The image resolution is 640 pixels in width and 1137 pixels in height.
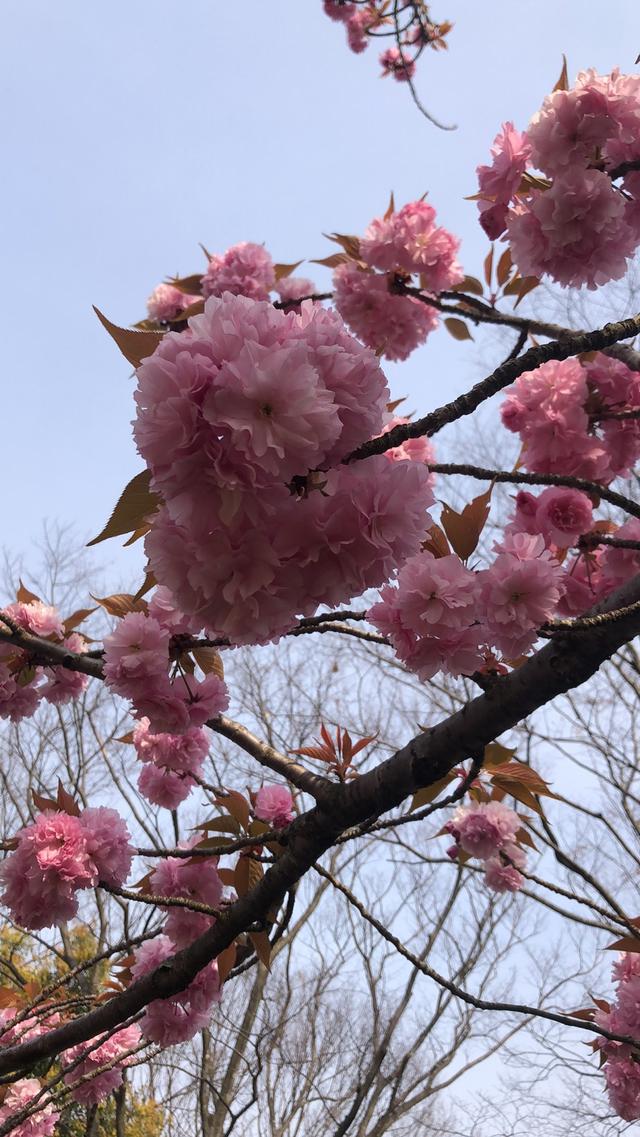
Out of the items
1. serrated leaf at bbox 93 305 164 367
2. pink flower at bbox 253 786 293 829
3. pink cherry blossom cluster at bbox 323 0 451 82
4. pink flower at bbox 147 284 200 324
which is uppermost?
pink cherry blossom cluster at bbox 323 0 451 82

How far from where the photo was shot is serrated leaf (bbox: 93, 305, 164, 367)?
87 centimetres

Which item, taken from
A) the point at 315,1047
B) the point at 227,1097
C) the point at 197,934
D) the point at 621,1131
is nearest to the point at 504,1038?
the point at 621,1131

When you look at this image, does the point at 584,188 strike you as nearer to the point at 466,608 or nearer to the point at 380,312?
the point at 466,608

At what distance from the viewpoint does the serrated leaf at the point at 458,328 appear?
8.07 feet

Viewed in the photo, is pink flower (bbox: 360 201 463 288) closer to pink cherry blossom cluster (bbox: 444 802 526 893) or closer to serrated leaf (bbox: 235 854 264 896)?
pink cherry blossom cluster (bbox: 444 802 526 893)

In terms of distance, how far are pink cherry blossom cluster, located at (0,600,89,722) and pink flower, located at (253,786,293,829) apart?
652mm

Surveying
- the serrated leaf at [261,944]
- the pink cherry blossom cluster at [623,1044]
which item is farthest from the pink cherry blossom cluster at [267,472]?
the pink cherry blossom cluster at [623,1044]

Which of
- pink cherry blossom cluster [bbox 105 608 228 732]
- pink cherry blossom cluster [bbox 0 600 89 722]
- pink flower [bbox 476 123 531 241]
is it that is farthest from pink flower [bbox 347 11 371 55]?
pink cherry blossom cluster [bbox 105 608 228 732]

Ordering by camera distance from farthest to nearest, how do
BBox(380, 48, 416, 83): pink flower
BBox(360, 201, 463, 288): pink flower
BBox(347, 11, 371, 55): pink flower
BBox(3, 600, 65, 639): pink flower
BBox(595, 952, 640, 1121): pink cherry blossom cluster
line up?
1. BBox(347, 11, 371, 55): pink flower
2. BBox(380, 48, 416, 83): pink flower
3. BBox(360, 201, 463, 288): pink flower
4. BBox(595, 952, 640, 1121): pink cherry blossom cluster
5. BBox(3, 600, 65, 639): pink flower

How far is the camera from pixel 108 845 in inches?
68.5

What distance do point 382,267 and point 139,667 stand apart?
5.29 feet

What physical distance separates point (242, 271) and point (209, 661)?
1513 mm

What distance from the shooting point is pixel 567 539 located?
5.41 ft

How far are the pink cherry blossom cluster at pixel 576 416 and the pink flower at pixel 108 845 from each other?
4.36 feet
